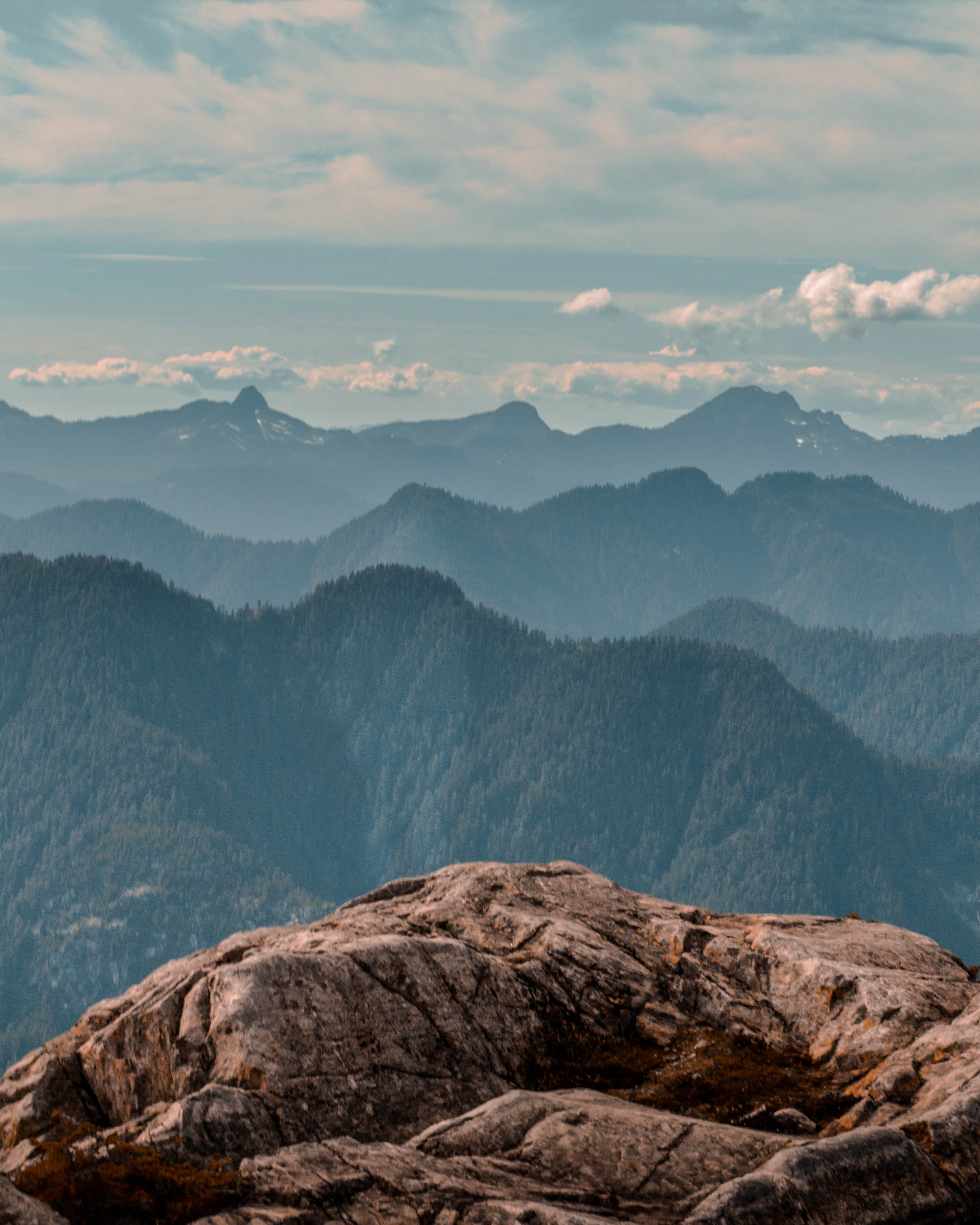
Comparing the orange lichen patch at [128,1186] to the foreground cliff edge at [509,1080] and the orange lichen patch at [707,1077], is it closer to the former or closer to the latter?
the foreground cliff edge at [509,1080]

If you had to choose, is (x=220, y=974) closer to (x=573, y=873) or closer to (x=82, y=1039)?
(x=82, y=1039)

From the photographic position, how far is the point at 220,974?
24250 mm

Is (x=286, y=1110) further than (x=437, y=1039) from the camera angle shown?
No

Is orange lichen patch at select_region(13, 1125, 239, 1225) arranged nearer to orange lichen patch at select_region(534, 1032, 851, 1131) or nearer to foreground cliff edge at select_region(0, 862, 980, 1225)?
foreground cliff edge at select_region(0, 862, 980, 1225)

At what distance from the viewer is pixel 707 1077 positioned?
24.7 metres

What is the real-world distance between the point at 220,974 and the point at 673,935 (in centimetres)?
1329

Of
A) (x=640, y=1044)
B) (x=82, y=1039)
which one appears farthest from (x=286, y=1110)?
(x=640, y=1044)

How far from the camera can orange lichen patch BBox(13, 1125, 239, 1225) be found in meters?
17.5

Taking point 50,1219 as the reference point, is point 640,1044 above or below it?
below

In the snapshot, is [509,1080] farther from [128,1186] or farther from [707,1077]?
[128,1186]

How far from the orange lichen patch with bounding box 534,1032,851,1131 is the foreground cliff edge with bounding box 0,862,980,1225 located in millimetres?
69

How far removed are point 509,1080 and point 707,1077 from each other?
462 centimetres

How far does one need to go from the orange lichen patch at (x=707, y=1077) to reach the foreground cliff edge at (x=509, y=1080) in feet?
0.23

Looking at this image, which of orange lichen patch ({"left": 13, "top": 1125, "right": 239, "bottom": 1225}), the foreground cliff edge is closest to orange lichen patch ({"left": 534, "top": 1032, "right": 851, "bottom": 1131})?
the foreground cliff edge
